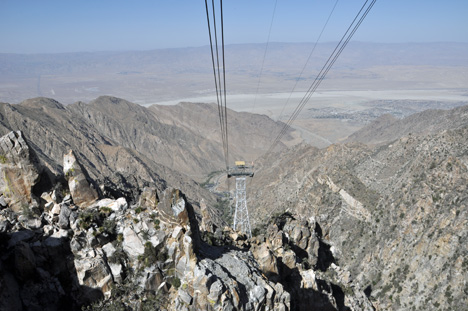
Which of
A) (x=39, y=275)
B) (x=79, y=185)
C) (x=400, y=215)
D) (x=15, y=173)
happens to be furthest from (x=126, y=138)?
(x=39, y=275)

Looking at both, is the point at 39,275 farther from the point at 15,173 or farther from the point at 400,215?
the point at 400,215

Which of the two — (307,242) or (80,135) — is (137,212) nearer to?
(307,242)

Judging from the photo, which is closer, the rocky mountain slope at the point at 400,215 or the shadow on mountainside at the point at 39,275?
the shadow on mountainside at the point at 39,275

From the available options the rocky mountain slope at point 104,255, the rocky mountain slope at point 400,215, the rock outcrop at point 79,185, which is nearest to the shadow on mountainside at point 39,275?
the rocky mountain slope at point 104,255

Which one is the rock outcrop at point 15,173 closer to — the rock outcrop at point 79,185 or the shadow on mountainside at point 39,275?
the rock outcrop at point 79,185

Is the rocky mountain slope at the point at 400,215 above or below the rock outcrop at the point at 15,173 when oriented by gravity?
below

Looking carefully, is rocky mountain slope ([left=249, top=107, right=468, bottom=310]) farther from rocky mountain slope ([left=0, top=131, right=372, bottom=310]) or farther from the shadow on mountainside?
the shadow on mountainside

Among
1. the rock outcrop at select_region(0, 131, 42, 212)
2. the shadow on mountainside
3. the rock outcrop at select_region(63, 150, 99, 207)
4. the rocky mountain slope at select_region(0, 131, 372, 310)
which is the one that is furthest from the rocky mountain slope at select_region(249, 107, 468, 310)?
the shadow on mountainside

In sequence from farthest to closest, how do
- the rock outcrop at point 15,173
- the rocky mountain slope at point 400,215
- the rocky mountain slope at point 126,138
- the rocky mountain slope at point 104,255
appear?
the rocky mountain slope at point 126,138 → the rocky mountain slope at point 400,215 → the rock outcrop at point 15,173 → the rocky mountain slope at point 104,255
